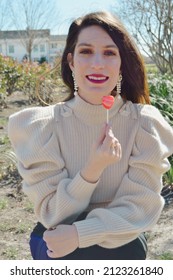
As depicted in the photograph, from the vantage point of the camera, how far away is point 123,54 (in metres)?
1.75

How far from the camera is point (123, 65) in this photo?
180cm

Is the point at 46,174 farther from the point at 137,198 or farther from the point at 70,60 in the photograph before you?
the point at 70,60

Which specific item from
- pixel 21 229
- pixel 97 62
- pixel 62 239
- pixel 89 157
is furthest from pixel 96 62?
pixel 21 229

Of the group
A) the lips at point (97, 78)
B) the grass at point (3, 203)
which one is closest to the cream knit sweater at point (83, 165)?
the lips at point (97, 78)

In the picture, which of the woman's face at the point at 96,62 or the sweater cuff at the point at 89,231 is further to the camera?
the woman's face at the point at 96,62

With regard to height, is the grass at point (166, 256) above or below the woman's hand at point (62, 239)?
below

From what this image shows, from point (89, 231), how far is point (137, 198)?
22 centimetres

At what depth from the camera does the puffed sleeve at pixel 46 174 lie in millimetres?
1601

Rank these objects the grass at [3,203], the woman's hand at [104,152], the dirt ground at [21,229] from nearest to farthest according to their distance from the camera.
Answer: the woman's hand at [104,152] → the dirt ground at [21,229] → the grass at [3,203]

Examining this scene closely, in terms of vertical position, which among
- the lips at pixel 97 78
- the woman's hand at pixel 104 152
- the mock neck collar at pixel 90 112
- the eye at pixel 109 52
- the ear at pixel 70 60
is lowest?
the woman's hand at pixel 104 152

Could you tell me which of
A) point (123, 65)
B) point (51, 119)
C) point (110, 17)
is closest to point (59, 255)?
point (51, 119)

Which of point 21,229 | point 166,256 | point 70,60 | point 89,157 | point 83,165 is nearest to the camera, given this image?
point 89,157

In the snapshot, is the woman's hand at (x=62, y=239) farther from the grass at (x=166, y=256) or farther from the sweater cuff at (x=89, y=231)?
the grass at (x=166, y=256)

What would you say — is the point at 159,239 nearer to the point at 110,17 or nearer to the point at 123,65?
the point at 123,65
